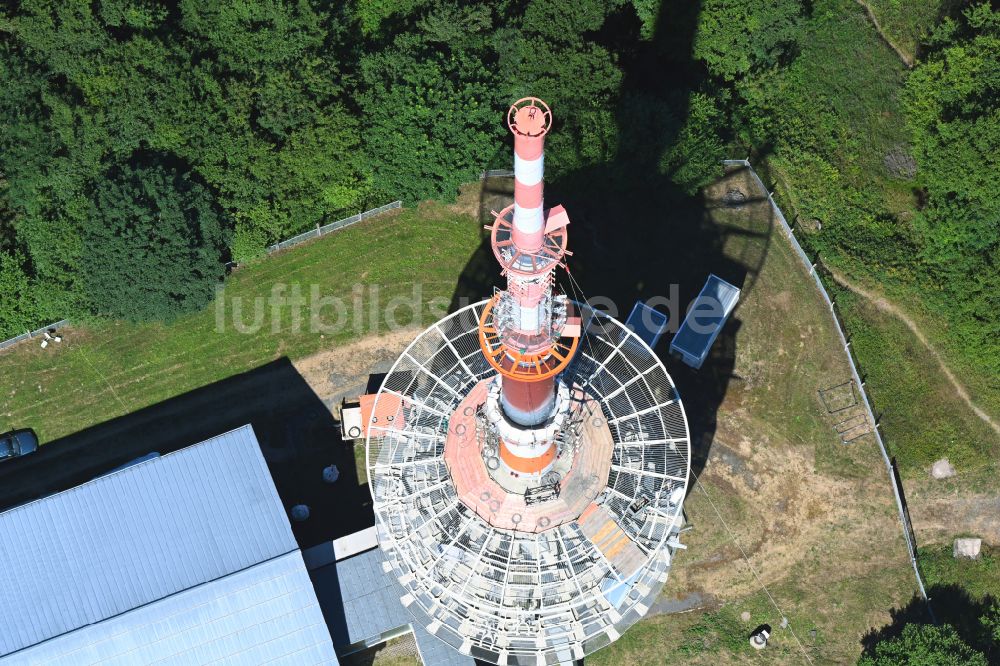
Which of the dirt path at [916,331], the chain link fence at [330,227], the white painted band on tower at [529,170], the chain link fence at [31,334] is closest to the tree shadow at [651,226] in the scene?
the dirt path at [916,331]

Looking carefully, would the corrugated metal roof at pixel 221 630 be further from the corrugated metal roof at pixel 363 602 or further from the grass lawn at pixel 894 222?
the grass lawn at pixel 894 222

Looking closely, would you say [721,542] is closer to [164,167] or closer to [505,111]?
[505,111]

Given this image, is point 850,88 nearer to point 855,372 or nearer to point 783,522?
point 855,372

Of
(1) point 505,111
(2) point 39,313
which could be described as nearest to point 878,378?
(1) point 505,111

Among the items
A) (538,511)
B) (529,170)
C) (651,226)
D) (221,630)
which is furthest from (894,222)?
(221,630)

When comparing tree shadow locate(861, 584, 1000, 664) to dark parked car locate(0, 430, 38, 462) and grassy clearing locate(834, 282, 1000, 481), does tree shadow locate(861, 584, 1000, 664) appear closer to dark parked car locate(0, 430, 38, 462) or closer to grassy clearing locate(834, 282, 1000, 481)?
grassy clearing locate(834, 282, 1000, 481)

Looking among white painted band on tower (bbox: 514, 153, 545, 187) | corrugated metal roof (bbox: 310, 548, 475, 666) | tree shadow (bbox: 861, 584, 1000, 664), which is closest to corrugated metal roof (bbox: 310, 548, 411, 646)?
corrugated metal roof (bbox: 310, 548, 475, 666)
